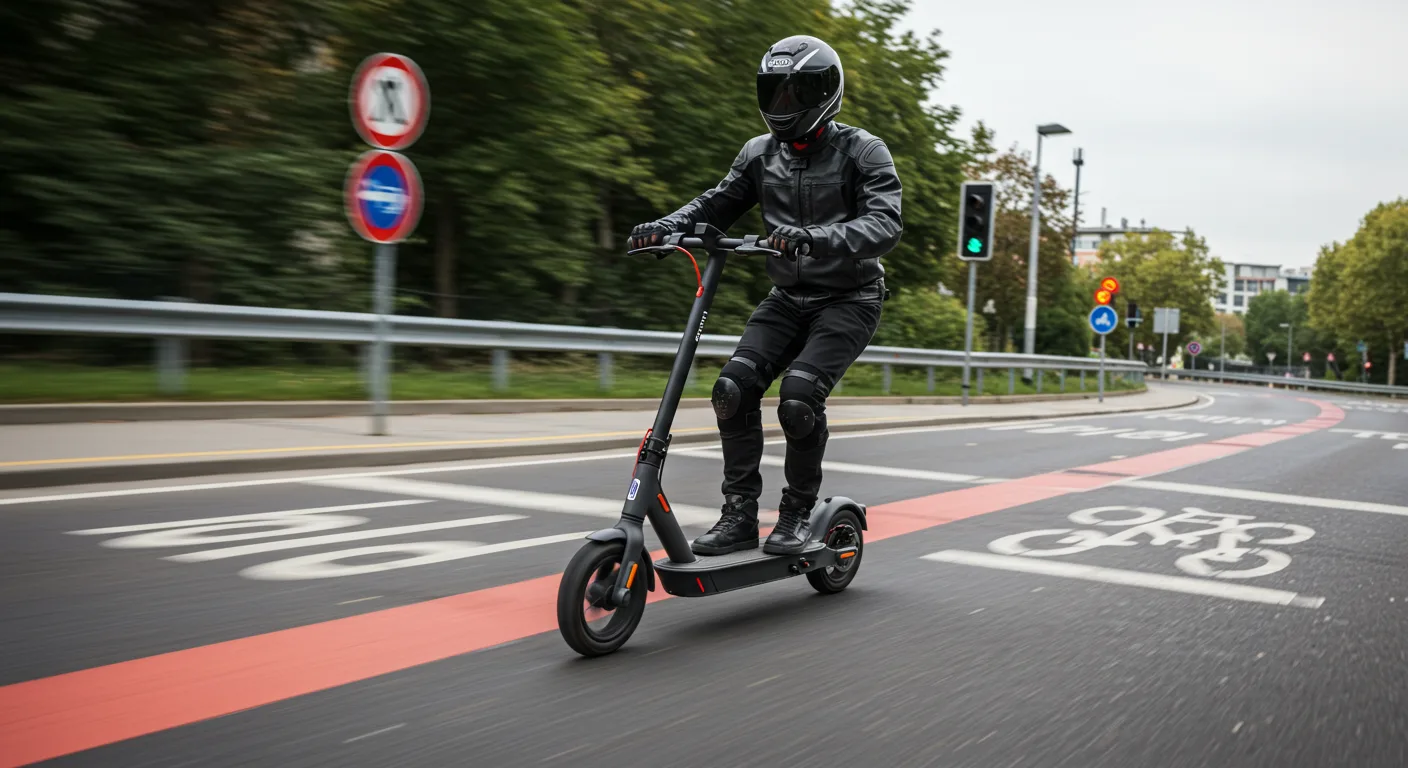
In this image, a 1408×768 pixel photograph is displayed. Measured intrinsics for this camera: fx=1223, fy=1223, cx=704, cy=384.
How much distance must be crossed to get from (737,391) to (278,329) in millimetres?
8577

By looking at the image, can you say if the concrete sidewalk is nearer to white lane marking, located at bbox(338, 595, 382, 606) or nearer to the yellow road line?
the yellow road line

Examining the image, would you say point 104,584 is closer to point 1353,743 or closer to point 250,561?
point 250,561

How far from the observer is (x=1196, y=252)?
342 feet

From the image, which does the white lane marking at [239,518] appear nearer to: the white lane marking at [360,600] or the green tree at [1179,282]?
the white lane marking at [360,600]

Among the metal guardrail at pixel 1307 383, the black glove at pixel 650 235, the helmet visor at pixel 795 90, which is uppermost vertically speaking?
the helmet visor at pixel 795 90

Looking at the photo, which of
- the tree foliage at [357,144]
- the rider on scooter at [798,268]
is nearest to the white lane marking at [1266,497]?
the rider on scooter at [798,268]

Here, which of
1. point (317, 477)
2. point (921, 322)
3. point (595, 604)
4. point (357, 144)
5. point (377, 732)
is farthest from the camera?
point (921, 322)

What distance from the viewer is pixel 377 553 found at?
547cm

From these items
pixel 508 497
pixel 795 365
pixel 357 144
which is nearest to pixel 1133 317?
pixel 357 144

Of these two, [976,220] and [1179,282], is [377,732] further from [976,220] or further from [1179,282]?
[1179,282]

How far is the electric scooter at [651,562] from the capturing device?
12.2 ft

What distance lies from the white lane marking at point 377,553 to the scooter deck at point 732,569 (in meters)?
1.58

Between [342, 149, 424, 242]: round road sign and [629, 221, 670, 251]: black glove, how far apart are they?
18.5ft

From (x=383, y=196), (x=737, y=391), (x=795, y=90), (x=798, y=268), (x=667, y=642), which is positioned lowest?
(x=667, y=642)
